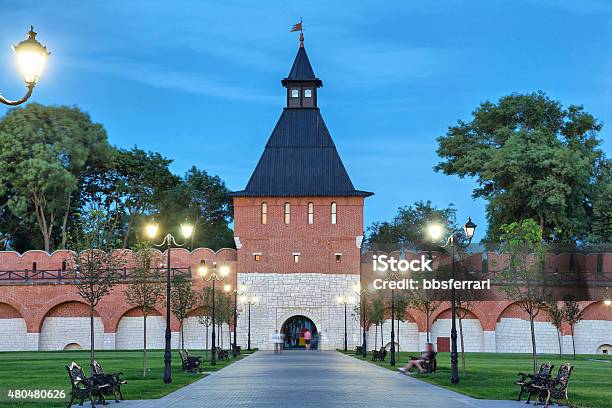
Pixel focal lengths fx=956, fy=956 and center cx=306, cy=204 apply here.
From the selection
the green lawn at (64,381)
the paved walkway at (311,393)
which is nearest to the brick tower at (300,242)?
the green lawn at (64,381)

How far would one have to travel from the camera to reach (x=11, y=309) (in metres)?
59.9

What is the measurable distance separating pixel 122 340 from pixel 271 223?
1177cm

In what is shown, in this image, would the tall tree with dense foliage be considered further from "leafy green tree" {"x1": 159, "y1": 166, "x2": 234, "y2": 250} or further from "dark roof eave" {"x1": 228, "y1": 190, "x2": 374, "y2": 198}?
"leafy green tree" {"x1": 159, "y1": 166, "x2": 234, "y2": 250}

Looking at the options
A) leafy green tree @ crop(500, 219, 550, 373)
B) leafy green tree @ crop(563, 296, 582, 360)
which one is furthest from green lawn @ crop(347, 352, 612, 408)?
leafy green tree @ crop(563, 296, 582, 360)

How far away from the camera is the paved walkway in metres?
18.5

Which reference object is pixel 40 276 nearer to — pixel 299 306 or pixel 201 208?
pixel 299 306

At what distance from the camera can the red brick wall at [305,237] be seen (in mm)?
60281

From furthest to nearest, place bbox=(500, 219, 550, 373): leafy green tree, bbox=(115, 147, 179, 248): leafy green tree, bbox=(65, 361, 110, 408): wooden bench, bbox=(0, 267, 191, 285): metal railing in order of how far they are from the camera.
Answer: bbox=(115, 147, 179, 248): leafy green tree < bbox=(0, 267, 191, 285): metal railing < bbox=(500, 219, 550, 373): leafy green tree < bbox=(65, 361, 110, 408): wooden bench

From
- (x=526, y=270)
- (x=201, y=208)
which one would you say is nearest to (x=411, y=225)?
(x=201, y=208)

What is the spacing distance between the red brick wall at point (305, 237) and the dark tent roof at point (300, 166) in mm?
547

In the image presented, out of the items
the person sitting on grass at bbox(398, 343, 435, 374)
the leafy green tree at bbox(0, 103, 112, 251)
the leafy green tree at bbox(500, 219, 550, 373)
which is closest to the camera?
the leafy green tree at bbox(500, 219, 550, 373)

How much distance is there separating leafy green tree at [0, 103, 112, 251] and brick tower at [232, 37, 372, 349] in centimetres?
1427

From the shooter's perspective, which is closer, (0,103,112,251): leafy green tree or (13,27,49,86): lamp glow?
(13,27,49,86): lamp glow
